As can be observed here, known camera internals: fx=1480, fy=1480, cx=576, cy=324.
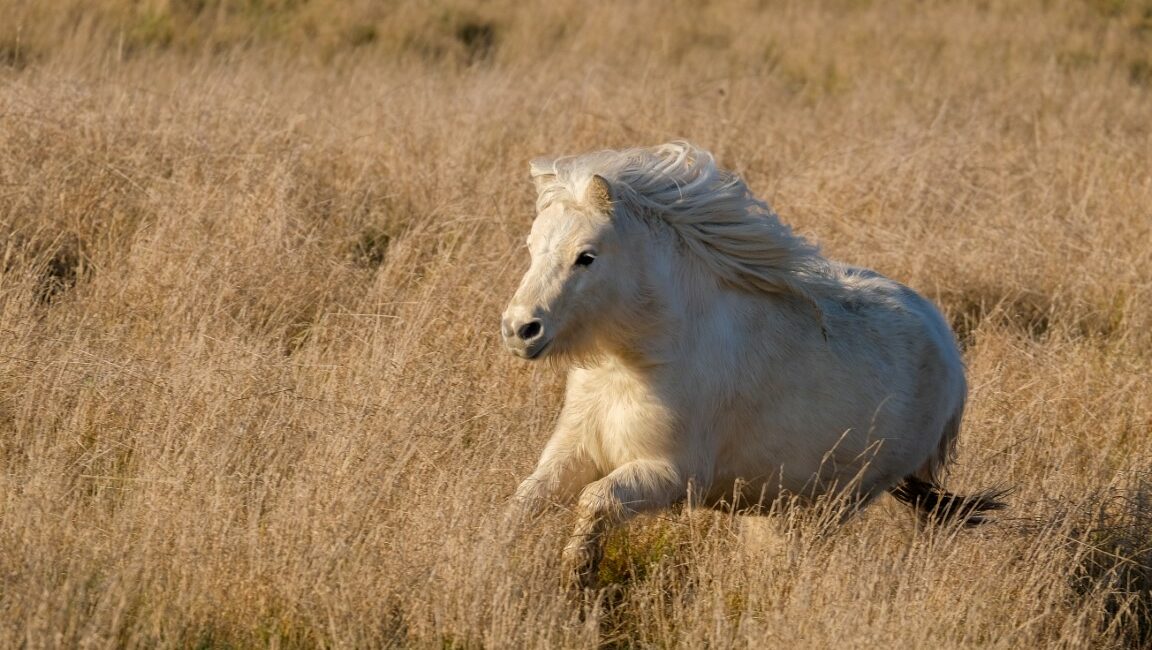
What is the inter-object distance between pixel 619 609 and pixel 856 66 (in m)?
10.5

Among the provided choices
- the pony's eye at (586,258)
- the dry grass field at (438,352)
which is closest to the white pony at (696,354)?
the pony's eye at (586,258)

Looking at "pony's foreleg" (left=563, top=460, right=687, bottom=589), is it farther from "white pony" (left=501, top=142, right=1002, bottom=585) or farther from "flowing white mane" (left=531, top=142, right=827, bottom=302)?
"flowing white mane" (left=531, top=142, right=827, bottom=302)

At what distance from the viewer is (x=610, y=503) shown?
167 inches

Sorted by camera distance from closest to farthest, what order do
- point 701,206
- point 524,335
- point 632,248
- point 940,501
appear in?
point 524,335 → point 632,248 → point 701,206 → point 940,501

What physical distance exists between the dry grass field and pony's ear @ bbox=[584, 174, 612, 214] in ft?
3.08

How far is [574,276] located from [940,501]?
186 cm

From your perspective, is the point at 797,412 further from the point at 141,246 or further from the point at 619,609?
the point at 141,246

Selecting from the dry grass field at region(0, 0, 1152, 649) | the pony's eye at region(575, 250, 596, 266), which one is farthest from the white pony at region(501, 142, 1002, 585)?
the dry grass field at region(0, 0, 1152, 649)

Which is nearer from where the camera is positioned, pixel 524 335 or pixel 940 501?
pixel 524 335

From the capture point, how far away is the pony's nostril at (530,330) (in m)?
4.04

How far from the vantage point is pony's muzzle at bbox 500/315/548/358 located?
4035mm

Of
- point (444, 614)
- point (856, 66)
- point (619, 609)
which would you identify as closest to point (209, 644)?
point (444, 614)

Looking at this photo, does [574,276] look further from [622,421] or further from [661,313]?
[622,421]

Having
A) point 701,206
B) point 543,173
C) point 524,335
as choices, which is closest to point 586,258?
point 524,335
